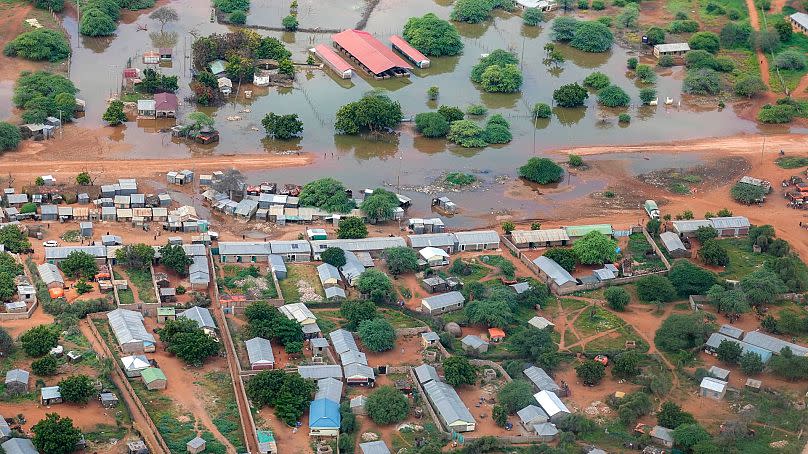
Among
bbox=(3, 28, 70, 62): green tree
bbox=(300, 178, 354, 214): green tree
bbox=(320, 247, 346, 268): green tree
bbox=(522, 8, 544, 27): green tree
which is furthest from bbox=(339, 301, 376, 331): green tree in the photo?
bbox=(522, 8, 544, 27): green tree

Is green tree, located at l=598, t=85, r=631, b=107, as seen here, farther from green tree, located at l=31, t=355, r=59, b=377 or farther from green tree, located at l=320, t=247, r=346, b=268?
green tree, located at l=31, t=355, r=59, b=377

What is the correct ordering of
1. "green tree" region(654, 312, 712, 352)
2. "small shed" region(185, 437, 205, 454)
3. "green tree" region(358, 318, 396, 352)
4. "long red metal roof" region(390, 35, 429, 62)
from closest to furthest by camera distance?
"small shed" region(185, 437, 205, 454)
"green tree" region(358, 318, 396, 352)
"green tree" region(654, 312, 712, 352)
"long red metal roof" region(390, 35, 429, 62)

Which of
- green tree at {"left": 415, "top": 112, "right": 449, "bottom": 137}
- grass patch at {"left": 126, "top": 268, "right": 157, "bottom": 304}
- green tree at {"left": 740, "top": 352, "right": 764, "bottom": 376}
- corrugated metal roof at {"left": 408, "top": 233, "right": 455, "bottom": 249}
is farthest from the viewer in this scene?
green tree at {"left": 415, "top": 112, "right": 449, "bottom": 137}

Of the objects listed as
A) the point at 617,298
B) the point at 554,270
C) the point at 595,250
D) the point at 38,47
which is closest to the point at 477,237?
the point at 554,270

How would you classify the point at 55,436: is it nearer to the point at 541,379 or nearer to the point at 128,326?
the point at 128,326

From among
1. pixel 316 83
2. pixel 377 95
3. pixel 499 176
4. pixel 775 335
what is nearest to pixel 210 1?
pixel 316 83

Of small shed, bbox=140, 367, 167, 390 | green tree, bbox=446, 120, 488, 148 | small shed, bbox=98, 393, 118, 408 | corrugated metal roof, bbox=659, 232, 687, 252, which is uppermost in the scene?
small shed, bbox=98, 393, 118, 408

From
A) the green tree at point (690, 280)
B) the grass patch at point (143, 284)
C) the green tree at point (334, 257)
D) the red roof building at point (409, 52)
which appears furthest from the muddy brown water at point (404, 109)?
the grass patch at point (143, 284)

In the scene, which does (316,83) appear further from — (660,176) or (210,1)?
(660,176)
